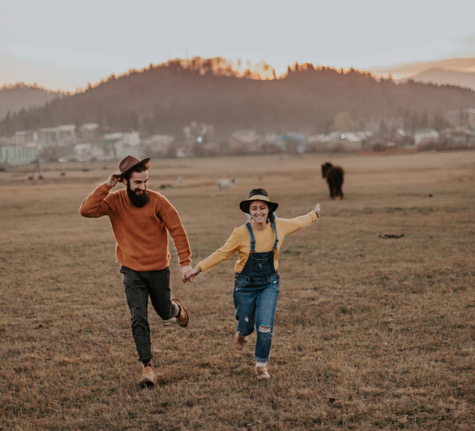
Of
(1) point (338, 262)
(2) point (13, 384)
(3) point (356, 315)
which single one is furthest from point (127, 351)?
(1) point (338, 262)

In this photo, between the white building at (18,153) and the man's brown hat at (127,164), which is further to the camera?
the white building at (18,153)

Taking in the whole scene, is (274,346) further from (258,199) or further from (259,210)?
(258,199)

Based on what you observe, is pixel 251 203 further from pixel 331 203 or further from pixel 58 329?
pixel 331 203

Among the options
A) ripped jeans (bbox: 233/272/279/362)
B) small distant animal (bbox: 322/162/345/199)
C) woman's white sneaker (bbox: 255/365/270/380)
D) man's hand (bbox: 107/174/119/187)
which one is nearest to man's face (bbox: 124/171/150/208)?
man's hand (bbox: 107/174/119/187)

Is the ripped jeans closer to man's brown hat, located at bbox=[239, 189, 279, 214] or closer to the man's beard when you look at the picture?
man's brown hat, located at bbox=[239, 189, 279, 214]

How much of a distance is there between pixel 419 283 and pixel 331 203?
12935 mm

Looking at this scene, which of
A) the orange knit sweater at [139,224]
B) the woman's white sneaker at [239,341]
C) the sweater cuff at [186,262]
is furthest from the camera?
the woman's white sneaker at [239,341]

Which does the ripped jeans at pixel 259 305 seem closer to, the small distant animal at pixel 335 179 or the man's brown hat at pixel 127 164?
the man's brown hat at pixel 127 164

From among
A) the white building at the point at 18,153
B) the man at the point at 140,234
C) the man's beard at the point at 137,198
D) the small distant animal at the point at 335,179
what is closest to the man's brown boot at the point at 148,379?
the man at the point at 140,234

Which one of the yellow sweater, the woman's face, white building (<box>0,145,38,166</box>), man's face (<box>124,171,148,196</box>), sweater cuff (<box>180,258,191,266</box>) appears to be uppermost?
white building (<box>0,145,38,166</box>)

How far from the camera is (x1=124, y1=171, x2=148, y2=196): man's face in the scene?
15.8ft

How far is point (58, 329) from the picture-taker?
654 cm

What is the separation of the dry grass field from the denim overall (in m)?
0.39

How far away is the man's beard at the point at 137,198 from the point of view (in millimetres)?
4902
